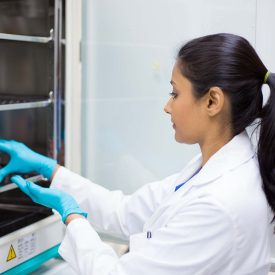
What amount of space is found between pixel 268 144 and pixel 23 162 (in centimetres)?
83

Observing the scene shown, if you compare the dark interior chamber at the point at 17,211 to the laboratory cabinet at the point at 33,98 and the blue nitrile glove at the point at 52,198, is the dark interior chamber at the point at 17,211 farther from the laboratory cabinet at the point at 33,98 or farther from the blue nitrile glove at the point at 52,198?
the blue nitrile glove at the point at 52,198

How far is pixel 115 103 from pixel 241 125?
0.77 metres

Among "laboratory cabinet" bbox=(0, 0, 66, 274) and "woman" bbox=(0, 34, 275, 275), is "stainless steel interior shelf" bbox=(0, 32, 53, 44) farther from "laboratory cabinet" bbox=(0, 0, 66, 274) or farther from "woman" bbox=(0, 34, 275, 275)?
"woman" bbox=(0, 34, 275, 275)

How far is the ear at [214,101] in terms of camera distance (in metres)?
1.12

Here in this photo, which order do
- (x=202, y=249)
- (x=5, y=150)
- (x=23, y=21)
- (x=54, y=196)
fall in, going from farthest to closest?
(x=23, y=21)
(x=5, y=150)
(x=54, y=196)
(x=202, y=249)

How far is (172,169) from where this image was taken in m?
1.79

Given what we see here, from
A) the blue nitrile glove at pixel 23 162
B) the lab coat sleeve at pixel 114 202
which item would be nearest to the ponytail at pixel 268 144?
the lab coat sleeve at pixel 114 202

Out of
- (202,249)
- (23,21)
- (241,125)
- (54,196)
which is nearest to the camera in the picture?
(202,249)

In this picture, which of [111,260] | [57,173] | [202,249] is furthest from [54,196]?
[202,249]

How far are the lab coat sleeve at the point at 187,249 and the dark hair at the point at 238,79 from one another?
0.58ft

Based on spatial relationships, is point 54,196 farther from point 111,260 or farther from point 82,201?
point 111,260

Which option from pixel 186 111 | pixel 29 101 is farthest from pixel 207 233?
pixel 29 101

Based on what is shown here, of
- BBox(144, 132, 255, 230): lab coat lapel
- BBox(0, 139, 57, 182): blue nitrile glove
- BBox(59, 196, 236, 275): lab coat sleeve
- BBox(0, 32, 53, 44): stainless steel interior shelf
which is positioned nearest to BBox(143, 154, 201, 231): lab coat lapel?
BBox(144, 132, 255, 230): lab coat lapel

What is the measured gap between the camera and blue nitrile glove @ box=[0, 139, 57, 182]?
1.53m
